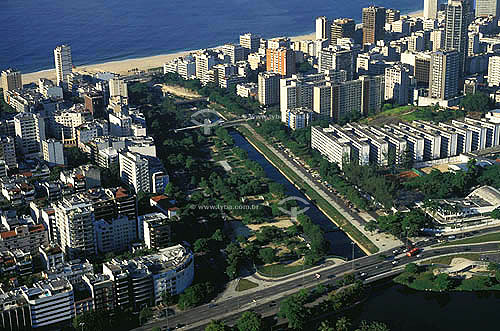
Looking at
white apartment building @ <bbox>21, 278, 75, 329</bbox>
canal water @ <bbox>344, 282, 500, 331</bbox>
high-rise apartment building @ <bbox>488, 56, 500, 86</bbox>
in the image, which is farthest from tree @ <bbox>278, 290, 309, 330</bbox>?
high-rise apartment building @ <bbox>488, 56, 500, 86</bbox>

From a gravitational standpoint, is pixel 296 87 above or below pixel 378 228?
above

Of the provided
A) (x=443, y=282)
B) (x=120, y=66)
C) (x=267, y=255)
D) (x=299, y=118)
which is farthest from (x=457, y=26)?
(x=267, y=255)

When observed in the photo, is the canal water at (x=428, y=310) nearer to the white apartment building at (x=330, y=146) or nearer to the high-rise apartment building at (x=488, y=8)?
the white apartment building at (x=330, y=146)

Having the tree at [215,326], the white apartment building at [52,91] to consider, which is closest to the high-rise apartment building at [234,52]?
the white apartment building at [52,91]

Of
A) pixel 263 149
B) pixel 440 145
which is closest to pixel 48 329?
pixel 263 149

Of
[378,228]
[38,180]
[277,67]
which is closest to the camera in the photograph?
[378,228]

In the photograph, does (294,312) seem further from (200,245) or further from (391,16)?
(391,16)

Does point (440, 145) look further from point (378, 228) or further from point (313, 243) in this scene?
point (313, 243)

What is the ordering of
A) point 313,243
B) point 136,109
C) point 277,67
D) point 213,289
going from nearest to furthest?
point 213,289 < point 313,243 < point 136,109 < point 277,67
